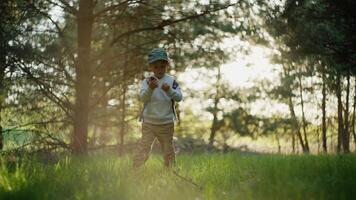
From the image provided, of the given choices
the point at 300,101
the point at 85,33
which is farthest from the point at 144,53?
the point at 300,101

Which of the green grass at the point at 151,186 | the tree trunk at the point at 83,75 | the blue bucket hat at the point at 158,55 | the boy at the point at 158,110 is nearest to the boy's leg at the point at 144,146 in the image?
the boy at the point at 158,110

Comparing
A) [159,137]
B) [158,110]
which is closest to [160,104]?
[158,110]

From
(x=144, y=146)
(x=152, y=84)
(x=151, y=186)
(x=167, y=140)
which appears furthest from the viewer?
(x=167, y=140)

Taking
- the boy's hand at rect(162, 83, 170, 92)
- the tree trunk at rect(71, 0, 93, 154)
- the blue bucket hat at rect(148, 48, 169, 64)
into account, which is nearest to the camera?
the boy's hand at rect(162, 83, 170, 92)

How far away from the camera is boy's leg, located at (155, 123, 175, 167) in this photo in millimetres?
6484

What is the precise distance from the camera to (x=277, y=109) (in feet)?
90.4

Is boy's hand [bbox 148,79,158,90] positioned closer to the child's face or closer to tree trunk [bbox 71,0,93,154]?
the child's face

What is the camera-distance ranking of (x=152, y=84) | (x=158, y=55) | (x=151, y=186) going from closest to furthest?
(x=151, y=186) < (x=152, y=84) < (x=158, y=55)

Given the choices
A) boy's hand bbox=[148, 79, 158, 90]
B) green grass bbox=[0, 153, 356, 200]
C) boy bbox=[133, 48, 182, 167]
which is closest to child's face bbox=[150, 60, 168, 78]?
boy bbox=[133, 48, 182, 167]

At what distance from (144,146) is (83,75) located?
3042mm

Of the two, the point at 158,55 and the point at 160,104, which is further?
the point at 160,104

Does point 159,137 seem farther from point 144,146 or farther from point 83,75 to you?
point 83,75

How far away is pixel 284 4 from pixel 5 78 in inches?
198

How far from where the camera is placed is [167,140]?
6535 millimetres
